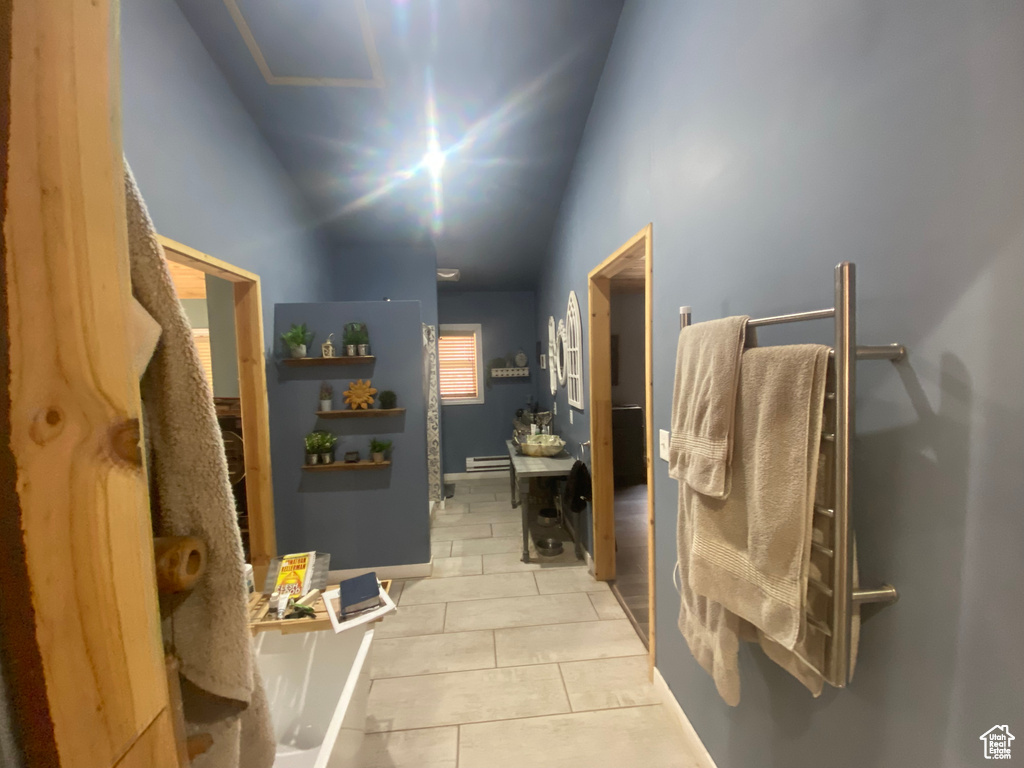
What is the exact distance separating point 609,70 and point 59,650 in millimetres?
2697

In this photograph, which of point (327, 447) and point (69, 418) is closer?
point (69, 418)

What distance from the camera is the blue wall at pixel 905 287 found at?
23.5 inches

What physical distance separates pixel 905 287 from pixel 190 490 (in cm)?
114

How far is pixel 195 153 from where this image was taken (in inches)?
73.4

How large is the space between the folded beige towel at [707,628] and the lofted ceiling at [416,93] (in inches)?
83.3

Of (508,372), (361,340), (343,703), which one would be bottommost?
(343,703)

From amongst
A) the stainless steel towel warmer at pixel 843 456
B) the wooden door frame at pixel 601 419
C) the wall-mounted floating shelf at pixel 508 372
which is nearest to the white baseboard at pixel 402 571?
the wooden door frame at pixel 601 419

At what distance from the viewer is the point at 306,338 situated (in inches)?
107

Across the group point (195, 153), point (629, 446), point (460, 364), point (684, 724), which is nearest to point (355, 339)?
point (195, 153)

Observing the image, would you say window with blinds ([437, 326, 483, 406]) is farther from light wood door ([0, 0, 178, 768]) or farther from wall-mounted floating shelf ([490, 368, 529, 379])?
light wood door ([0, 0, 178, 768])

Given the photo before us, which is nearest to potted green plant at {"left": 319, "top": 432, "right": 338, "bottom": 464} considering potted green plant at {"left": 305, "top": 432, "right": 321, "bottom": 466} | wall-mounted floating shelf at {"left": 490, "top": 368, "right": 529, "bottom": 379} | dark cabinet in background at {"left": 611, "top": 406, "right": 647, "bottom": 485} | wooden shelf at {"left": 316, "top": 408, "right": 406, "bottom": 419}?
potted green plant at {"left": 305, "top": 432, "right": 321, "bottom": 466}

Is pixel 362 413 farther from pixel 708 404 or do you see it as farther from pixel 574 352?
pixel 708 404

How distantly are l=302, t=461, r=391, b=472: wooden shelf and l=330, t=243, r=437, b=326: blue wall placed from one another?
1.81m

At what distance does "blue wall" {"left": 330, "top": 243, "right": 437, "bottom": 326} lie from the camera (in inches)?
164
